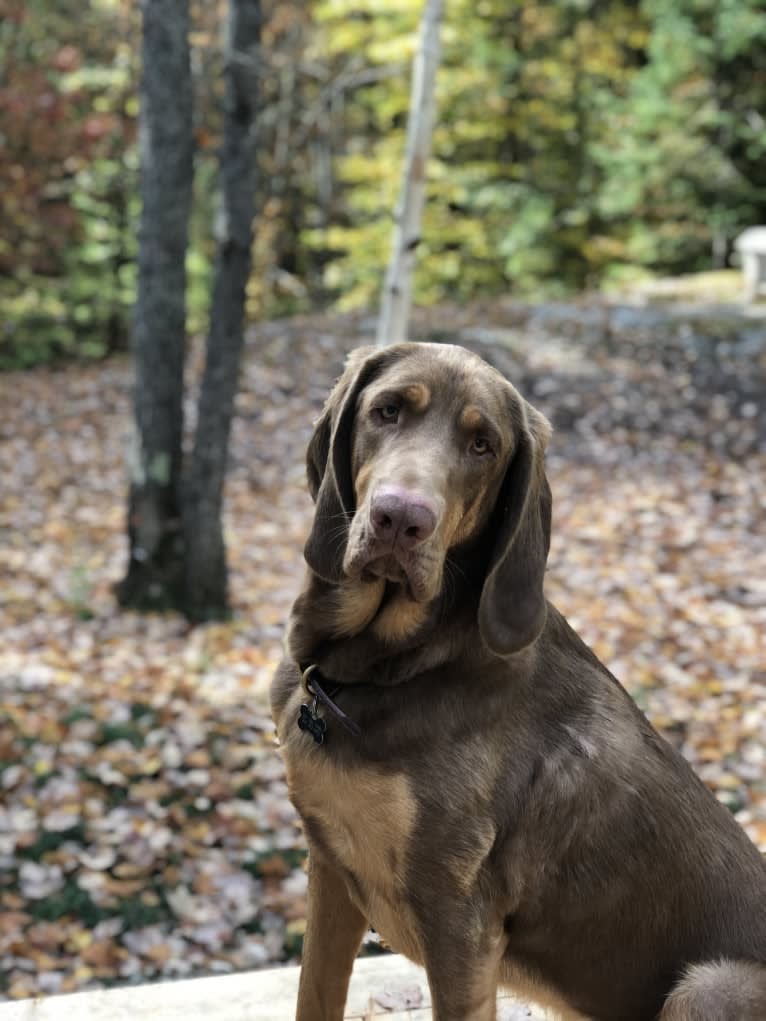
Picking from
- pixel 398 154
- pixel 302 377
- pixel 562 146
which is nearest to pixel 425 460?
pixel 302 377

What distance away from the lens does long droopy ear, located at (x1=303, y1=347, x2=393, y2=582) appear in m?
2.45

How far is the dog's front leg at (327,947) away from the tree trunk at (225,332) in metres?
4.65

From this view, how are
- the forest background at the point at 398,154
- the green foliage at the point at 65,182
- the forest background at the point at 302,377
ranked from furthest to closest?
the forest background at the point at 398,154 → the green foliage at the point at 65,182 → the forest background at the point at 302,377

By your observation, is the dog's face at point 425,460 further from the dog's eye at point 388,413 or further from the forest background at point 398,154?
the forest background at point 398,154

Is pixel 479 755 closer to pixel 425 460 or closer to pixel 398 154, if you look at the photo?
pixel 425 460

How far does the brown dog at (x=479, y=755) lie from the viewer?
2.25m

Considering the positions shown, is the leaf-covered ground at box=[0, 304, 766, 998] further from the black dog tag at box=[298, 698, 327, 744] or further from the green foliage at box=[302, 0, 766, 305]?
the green foliage at box=[302, 0, 766, 305]

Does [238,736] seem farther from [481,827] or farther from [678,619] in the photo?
[481,827]

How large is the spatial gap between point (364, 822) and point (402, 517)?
663mm

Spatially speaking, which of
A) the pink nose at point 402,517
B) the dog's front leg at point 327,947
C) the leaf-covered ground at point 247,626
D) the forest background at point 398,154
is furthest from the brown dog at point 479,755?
the forest background at point 398,154

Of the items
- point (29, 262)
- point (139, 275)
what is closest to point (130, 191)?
point (29, 262)

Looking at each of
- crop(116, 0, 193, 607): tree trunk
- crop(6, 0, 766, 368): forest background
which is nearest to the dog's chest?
crop(116, 0, 193, 607): tree trunk

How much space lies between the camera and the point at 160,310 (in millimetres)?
6859

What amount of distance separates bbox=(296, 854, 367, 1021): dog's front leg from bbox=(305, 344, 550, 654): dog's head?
818 millimetres
